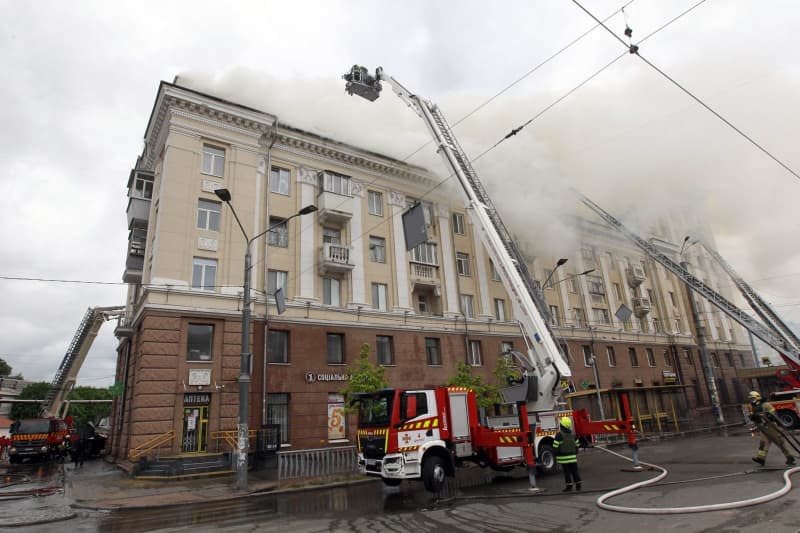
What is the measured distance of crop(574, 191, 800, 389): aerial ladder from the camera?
79.5 feet

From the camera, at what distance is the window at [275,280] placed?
23344 millimetres

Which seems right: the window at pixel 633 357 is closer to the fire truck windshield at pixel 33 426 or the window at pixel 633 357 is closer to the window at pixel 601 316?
the window at pixel 601 316

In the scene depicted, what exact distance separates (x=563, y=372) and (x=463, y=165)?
9515 mm

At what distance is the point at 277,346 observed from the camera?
2258 cm

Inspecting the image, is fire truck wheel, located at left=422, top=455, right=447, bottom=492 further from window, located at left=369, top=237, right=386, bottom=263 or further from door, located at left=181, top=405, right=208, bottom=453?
window, located at left=369, top=237, right=386, bottom=263

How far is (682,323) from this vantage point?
45.8 metres

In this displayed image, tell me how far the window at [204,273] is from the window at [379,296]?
348 inches

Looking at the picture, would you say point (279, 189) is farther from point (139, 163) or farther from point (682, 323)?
point (682, 323)

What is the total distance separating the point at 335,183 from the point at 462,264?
10.4 meters

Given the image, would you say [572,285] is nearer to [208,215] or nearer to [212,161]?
[208,215]

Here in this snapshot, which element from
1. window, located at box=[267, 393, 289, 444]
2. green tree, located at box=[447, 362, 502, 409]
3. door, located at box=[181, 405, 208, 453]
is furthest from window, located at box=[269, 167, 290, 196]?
green tree, located at box=[447, 362, 502, 409]

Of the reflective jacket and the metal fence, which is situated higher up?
the reflective jacket

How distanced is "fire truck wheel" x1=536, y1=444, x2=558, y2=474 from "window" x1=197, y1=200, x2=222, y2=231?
58.4 feet

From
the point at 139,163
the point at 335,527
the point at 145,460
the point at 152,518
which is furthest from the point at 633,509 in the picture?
the point at 139,163
